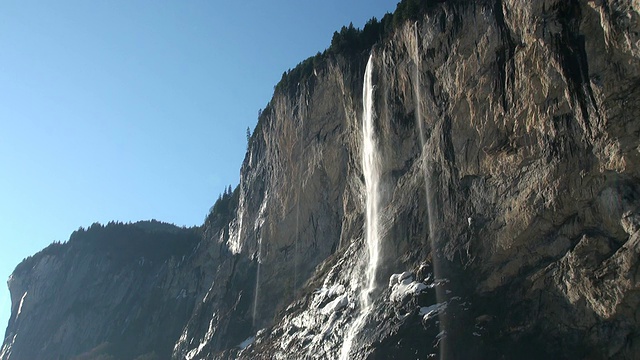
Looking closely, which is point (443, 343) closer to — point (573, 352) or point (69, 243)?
point (573, 352)

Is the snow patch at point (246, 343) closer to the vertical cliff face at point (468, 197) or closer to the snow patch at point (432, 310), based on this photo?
the vertical cliff face at point (468, 197)

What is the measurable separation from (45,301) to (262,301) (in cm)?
4593

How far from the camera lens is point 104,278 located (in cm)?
8950

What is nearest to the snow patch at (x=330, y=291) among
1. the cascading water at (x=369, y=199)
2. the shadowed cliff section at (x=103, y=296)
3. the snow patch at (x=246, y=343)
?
the cascading water at (x=369, y=199)

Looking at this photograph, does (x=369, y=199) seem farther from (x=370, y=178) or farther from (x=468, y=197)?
(x=468, y=197)

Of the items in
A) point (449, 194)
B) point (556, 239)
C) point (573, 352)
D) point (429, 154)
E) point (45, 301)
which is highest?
point (45, 301)

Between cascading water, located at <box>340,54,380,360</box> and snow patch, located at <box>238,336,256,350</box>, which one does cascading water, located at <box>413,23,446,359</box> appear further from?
snow patch, located at <box>238,336,256,350</box>

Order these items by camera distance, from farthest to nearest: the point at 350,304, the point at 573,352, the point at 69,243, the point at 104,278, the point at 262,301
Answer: the point at 69,243
the point at 104,278
the point at 262,301
the point at 350,304
the point at 573,352

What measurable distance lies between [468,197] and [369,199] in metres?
9.00

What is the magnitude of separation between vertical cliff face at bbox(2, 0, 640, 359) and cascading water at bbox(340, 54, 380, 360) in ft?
0.86

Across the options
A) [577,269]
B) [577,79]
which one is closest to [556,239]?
[577,269]

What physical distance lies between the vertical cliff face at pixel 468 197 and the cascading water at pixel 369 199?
26 centimetres

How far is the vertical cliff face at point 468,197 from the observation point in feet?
95.0

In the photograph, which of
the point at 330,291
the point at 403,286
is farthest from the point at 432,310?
the point at 330,291
